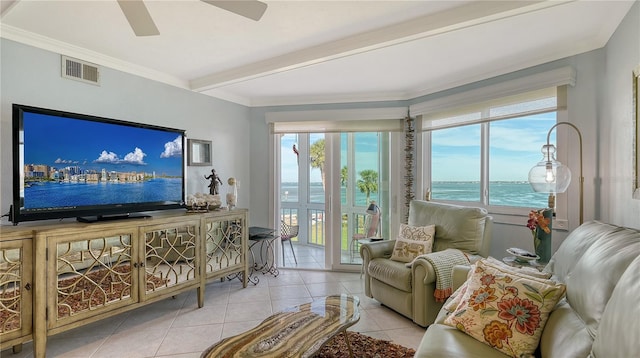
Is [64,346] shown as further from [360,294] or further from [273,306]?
[360,294]

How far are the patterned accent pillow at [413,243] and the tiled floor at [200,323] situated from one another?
0.54m

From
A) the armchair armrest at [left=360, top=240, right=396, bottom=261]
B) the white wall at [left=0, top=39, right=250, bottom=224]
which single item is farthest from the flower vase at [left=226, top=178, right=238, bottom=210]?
the armchair armrest at [left=360, top=240, right=396, bottom=261]

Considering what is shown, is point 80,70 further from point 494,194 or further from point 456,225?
point 494,194

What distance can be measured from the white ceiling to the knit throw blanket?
1.72 metres

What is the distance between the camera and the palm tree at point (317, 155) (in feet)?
15.8

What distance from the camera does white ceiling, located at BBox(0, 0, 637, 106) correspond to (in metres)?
1.98

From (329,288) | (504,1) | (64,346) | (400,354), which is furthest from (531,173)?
(64,346)

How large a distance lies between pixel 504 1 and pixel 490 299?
5.62 ft

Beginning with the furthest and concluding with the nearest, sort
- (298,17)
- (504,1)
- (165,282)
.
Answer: (165,282), (298,17), (504,1)

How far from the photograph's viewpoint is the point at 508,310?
4.99ft

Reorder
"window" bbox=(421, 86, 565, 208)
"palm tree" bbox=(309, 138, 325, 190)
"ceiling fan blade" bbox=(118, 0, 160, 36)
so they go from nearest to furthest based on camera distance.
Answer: "ceiling fan blade" bbox=(118, 0, 160, 36), "window" bbox=(421, 86, 565, 208), "palm tree" bbox=(309, 138, 325, 190)

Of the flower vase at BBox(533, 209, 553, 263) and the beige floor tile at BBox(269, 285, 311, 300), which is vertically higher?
the flower vase at BBox(533, 209, 553, 263)

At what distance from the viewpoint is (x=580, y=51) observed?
2553 mm

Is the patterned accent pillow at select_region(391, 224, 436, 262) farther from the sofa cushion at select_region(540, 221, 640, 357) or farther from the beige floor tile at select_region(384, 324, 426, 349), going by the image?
the sofa cushion at select_region(540, 221, 640, 357)
